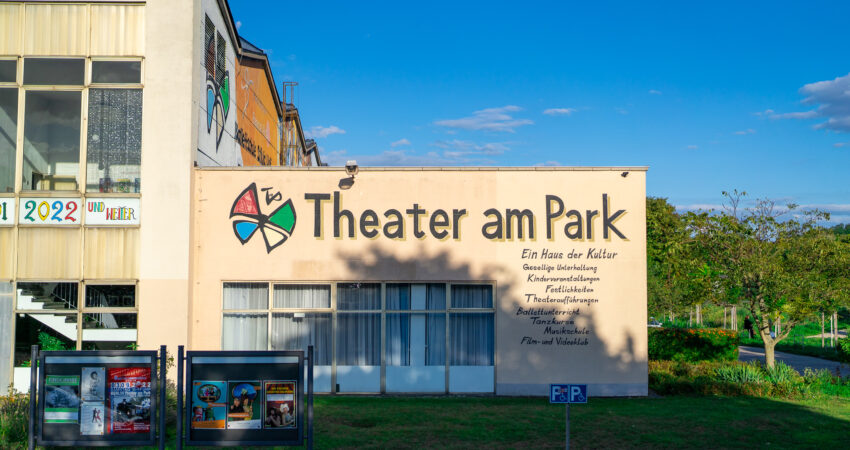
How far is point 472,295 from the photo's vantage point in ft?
52.5

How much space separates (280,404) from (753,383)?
1225cm

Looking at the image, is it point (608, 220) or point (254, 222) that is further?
point (608, 220)

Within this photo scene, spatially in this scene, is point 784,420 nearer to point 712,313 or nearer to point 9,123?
point 9,123

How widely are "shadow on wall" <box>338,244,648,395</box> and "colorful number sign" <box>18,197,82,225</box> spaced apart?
611 centimetres

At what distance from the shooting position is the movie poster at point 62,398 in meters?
9.02

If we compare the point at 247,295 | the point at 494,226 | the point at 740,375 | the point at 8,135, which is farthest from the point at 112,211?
the point at 740,375

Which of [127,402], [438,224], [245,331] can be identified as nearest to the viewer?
[127,402]

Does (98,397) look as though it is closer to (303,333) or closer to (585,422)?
(303,333)

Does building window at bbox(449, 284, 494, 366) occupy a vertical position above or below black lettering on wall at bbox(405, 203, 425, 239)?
below

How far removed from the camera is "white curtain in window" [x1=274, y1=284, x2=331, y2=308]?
15.9 meters

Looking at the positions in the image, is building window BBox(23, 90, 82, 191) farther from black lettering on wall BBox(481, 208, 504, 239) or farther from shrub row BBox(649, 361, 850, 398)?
shrub row BBox(649, 361, 850, 398)

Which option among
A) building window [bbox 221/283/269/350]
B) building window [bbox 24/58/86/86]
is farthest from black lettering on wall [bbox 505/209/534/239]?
building window [bbox 24/58/86/86]

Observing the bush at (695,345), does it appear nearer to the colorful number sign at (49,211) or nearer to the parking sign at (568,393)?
the parking sign at (568,393)

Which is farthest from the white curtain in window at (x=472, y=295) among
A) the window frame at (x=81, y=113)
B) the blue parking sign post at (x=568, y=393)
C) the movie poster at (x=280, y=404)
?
the window frame at (x=81, y=113)
